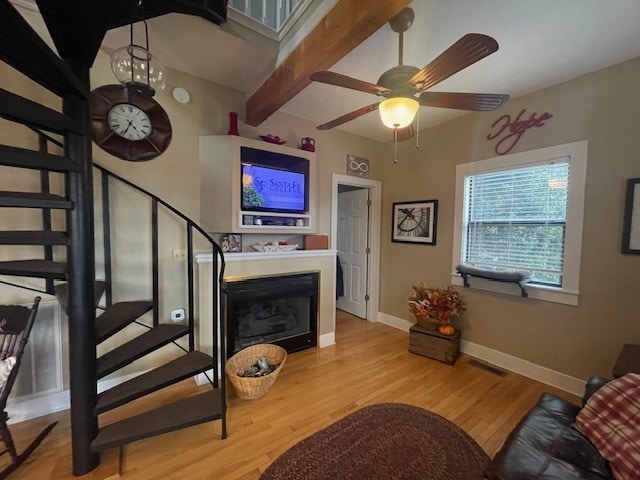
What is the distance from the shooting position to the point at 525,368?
2486 millimetres

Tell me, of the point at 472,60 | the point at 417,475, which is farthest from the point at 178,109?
the point at 417,475

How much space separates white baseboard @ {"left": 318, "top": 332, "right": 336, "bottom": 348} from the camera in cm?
308

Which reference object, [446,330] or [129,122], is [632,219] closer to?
[446,330]

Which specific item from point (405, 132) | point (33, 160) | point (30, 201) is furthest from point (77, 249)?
point (405, 132)

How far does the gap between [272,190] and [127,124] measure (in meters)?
1.27

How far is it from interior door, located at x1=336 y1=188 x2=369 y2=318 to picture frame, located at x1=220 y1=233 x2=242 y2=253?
77.7 inches

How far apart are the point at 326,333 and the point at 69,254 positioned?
2485 mm

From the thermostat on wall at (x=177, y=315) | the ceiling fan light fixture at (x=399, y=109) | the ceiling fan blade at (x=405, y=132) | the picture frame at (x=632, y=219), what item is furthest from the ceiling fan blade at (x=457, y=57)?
the thermostat on wall at (x=177, y=315)

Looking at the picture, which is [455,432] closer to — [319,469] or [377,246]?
[319,469]

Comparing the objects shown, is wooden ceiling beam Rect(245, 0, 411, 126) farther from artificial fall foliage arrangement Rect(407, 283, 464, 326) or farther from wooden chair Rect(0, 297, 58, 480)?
artificial fall foliage arrangement Rect(407, 283, 464, 326)

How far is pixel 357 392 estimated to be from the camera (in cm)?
222

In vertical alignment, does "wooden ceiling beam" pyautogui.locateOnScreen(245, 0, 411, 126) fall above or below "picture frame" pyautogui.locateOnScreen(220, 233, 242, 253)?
above

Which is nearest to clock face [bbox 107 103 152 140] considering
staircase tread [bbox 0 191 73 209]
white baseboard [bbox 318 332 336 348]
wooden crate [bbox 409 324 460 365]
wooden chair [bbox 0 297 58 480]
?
staircase tread [bbox 0 191 73 209]

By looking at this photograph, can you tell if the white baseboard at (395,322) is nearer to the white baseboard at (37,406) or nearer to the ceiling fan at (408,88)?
the ceiling fan at (408,88)
